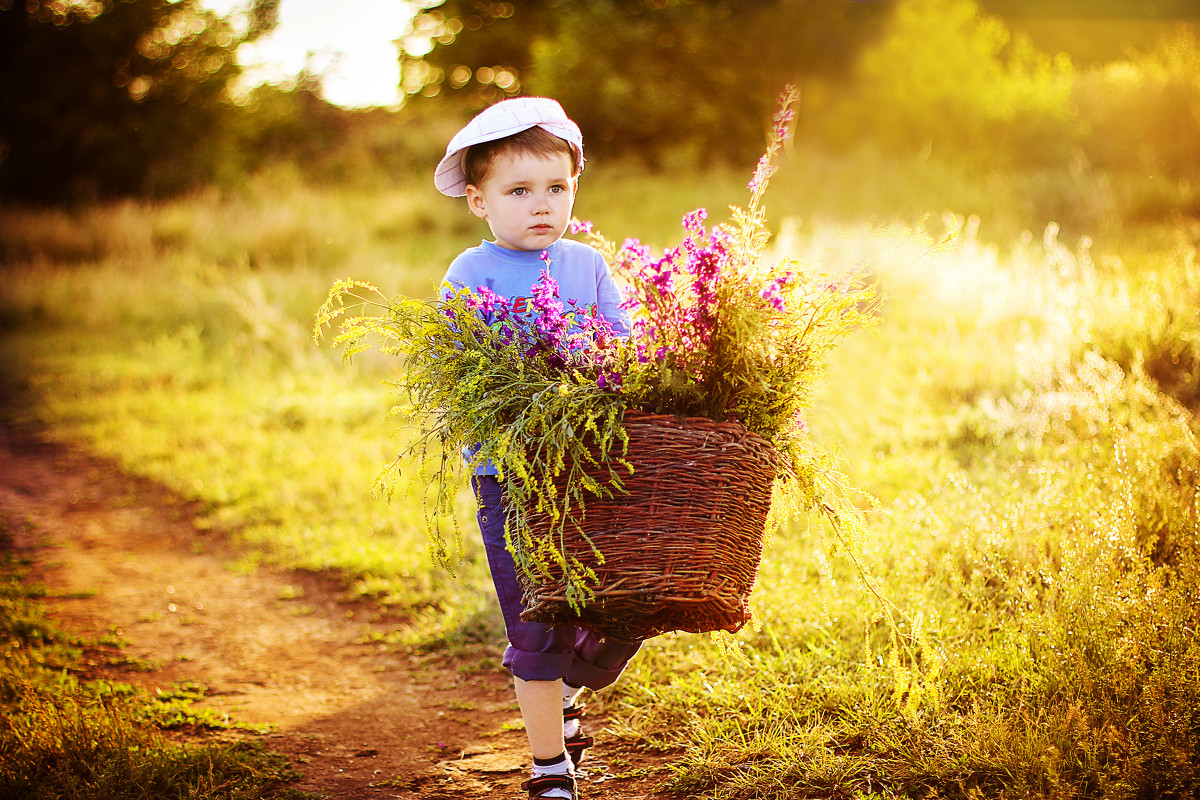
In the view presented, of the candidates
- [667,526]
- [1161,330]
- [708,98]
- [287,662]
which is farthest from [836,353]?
[708,98]

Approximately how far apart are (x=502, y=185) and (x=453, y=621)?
2.44m

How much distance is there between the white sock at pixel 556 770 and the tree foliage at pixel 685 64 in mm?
17873

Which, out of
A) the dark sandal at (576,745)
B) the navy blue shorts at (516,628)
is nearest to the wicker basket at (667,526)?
the navy blue shorts at (516,628)

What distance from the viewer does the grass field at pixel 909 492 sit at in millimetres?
2822

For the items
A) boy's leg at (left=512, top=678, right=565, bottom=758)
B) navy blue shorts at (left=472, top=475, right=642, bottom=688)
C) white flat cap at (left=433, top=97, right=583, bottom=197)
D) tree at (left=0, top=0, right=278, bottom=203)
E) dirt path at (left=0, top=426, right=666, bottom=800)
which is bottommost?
dirt path at (left=0, top=426, right=666, bottom=800)

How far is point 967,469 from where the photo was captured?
17.1 feet

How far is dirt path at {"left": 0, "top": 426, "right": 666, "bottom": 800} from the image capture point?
3193 millimetres

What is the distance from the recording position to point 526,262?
285 cm

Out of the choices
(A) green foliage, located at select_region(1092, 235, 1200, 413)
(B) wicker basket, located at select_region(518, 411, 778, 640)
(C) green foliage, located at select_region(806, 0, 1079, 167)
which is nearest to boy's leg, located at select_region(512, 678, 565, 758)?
(B) wicker basket, located at select_region(518, 411, 778, 640)

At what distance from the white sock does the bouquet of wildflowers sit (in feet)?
2.72

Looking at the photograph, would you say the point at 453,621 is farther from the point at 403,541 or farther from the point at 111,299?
the point at 111,299

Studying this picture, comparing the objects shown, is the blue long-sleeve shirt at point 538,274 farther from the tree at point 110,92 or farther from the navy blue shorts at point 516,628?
the tree at point 110,92

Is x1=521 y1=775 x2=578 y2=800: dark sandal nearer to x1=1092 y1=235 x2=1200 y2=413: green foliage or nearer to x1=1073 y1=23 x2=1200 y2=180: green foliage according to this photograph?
x1=1092 y1=235 x2=1200 y2=413: green foliage

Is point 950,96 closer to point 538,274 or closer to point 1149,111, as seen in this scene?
point 1149,111
